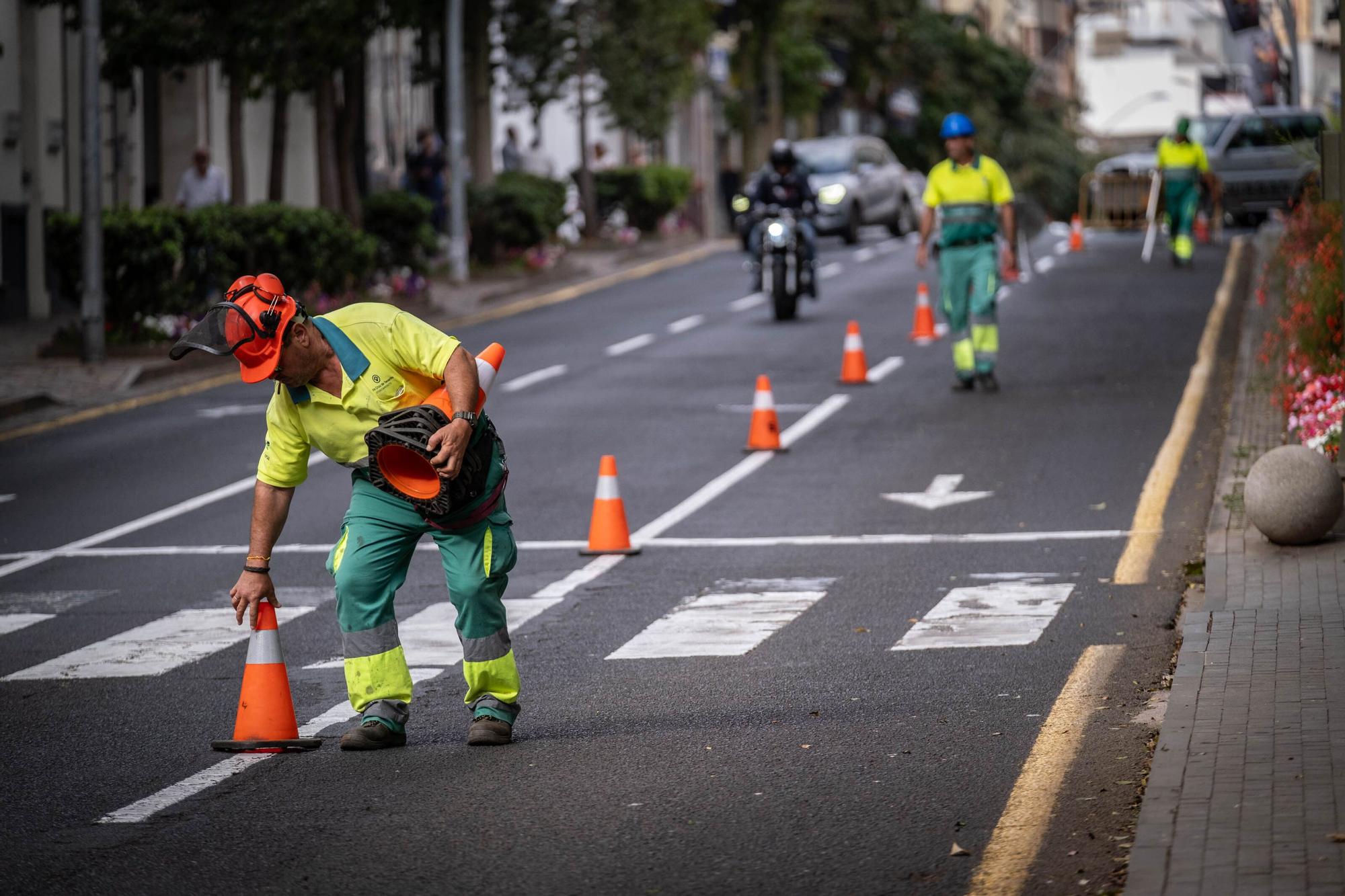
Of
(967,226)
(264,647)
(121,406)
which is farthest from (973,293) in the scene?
(264,647)

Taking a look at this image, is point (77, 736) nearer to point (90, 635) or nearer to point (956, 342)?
point (90, 635)

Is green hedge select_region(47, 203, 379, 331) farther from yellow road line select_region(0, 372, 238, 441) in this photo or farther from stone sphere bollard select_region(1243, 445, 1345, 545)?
stone sphere bollard select_region(1243, 445, 1345, 545)

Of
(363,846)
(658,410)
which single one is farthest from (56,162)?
(363,846)

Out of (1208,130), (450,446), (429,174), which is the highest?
(1208,130)

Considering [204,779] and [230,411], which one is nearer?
[204,779]

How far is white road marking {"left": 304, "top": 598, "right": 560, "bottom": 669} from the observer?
29.4ft

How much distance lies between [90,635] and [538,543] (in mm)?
2893

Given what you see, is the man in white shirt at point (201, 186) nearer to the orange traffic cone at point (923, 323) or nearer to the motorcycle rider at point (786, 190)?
the motorcycle rider at point (786, 190)

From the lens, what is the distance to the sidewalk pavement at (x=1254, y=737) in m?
5.21

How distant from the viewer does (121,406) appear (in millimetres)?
19109

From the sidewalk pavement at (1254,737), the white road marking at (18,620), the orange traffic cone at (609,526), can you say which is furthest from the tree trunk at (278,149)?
the sidewalk pavement at (1254,737)

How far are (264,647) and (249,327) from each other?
3.82 ft

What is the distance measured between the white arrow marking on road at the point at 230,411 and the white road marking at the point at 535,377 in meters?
2.10

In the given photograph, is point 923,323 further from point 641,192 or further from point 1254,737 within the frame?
point 641,192
